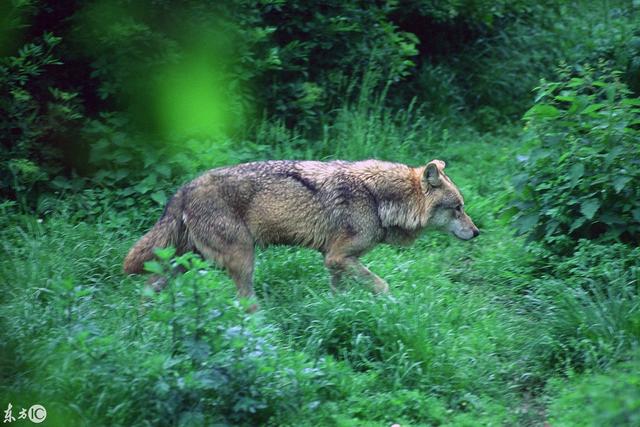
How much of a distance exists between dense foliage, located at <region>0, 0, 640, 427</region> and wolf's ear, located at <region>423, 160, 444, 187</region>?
30.1 inches

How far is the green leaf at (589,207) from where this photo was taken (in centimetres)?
741

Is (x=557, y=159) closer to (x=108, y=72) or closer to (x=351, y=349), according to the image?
(x=351, y=349)

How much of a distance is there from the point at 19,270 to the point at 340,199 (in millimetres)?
3008

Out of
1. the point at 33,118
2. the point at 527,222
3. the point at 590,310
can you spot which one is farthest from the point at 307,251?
the point at 33,118

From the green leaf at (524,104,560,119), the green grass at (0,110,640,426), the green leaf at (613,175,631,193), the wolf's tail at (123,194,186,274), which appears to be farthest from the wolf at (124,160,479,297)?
the green leaf at (613,175,631,193)

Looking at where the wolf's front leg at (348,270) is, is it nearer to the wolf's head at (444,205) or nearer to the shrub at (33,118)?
the wolf's head at (444,205)

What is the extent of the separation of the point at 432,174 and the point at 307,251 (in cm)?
152

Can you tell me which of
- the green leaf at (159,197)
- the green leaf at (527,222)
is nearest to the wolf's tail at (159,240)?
the green leaf at (159,197)

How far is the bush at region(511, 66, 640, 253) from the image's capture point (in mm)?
7449

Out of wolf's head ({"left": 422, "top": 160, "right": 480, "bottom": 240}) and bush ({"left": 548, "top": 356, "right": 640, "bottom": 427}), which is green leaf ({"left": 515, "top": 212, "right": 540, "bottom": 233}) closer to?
wolf's head ({"left": 422, "top": 160, "right": 480, "bottom": 240})

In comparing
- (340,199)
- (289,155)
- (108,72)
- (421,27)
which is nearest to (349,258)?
(340,199)

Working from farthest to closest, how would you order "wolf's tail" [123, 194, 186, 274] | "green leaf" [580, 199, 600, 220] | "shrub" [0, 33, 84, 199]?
1. "shrub" [0, 33, 84, 199]
2. "green leaf" [580, 199, 600, 220]
3. "wolf's tail" [123, 194, 186, 274]

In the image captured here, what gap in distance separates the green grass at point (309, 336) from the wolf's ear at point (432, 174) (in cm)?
88

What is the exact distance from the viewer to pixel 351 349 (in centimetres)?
662
